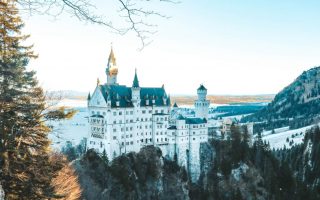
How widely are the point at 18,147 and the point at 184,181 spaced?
60089 mm

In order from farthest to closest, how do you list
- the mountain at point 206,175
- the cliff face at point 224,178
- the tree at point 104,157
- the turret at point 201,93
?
1. the turret at point 201,93
2. the cliff face at point 224,178
3. the mountain at point 206,175
4. the tree at point 104,157

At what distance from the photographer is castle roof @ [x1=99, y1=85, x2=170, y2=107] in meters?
69.4

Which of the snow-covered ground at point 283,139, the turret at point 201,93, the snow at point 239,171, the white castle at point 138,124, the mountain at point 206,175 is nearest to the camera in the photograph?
the mountain at point 206,175

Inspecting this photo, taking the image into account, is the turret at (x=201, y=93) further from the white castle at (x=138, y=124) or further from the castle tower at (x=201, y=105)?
the white castle at (x=138, y=124)

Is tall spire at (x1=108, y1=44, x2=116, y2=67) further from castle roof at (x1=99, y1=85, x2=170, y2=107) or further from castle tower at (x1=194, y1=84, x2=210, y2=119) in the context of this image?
castle tower at (x1=194, y1=84, x2=210, y2=119)

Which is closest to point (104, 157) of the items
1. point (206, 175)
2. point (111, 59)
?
point (111, 59)

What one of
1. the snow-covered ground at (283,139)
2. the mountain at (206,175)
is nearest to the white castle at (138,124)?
the mountain at (206,175)

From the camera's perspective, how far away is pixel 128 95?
72562 mm

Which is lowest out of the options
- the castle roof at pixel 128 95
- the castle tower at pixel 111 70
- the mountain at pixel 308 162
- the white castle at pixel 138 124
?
the mountain at pixel 308 162

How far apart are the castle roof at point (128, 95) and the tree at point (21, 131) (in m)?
47.8

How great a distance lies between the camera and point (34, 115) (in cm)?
1930

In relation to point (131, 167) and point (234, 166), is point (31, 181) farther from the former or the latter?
point (234, 166)

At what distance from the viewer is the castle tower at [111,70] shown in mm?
77375

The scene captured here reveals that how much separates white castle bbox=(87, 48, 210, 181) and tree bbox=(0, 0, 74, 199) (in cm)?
4632
